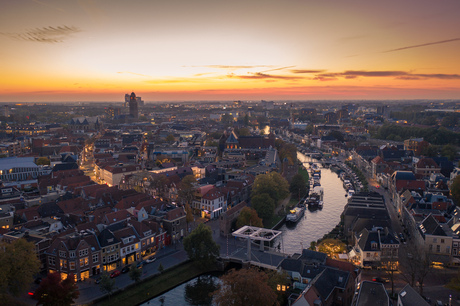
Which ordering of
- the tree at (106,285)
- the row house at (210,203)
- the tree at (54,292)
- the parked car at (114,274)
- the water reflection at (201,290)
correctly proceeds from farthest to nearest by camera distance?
the row house at (210,203)
the parked car at (114,274)
the water reflection at (201,290)
the tree at (106,285)
the tree at (54,292)

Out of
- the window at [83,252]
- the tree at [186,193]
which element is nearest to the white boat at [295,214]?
the tree at [186,193]

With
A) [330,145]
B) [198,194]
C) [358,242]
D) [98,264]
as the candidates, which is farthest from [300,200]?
[330,145]

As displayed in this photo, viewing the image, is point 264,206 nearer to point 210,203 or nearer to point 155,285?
point 210,203

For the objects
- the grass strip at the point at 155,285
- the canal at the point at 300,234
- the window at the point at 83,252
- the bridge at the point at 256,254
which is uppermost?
the window at the point at 83,252

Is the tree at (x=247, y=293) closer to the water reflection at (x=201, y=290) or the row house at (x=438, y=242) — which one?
the water reflection at (x=201, y=290)

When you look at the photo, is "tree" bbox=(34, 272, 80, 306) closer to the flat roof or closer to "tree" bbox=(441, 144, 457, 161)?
the flat roof

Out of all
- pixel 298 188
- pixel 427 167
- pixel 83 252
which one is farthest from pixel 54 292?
pixel 427 167
